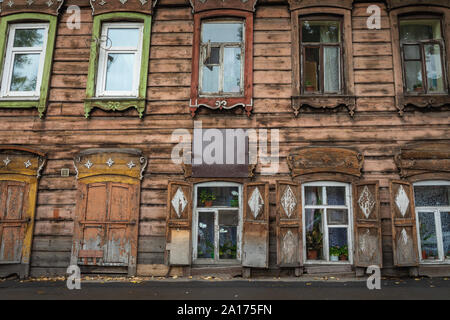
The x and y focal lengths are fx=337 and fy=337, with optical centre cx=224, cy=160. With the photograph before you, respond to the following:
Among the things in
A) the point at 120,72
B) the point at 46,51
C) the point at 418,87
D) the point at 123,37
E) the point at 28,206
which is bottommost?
the point at 28,206

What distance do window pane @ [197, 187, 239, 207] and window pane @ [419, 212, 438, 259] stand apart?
363 centimetres

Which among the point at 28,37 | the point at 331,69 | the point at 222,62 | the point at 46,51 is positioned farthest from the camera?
the point at 28,37

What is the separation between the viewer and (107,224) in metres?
6.62

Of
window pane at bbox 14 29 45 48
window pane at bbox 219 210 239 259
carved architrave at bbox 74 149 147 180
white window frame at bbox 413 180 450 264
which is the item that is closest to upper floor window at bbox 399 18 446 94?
white window frame at bbox 413 180 450 264

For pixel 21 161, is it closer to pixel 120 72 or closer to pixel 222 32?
pixel 120 72

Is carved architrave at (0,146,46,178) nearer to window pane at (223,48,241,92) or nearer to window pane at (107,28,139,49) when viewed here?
window pane at (107,28,139,49)

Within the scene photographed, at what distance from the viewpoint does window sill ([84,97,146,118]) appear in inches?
276

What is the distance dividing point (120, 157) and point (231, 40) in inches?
136

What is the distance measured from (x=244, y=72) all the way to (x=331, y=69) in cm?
185

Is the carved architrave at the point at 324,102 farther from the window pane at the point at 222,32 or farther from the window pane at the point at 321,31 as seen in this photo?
the window pane at the point at 222,32

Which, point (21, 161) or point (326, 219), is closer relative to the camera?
point (326, 219)

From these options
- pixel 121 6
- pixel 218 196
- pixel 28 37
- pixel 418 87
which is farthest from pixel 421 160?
pixel 28 37

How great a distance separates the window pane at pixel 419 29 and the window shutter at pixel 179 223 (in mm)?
5632

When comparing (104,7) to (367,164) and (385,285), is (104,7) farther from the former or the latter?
(385,285)
